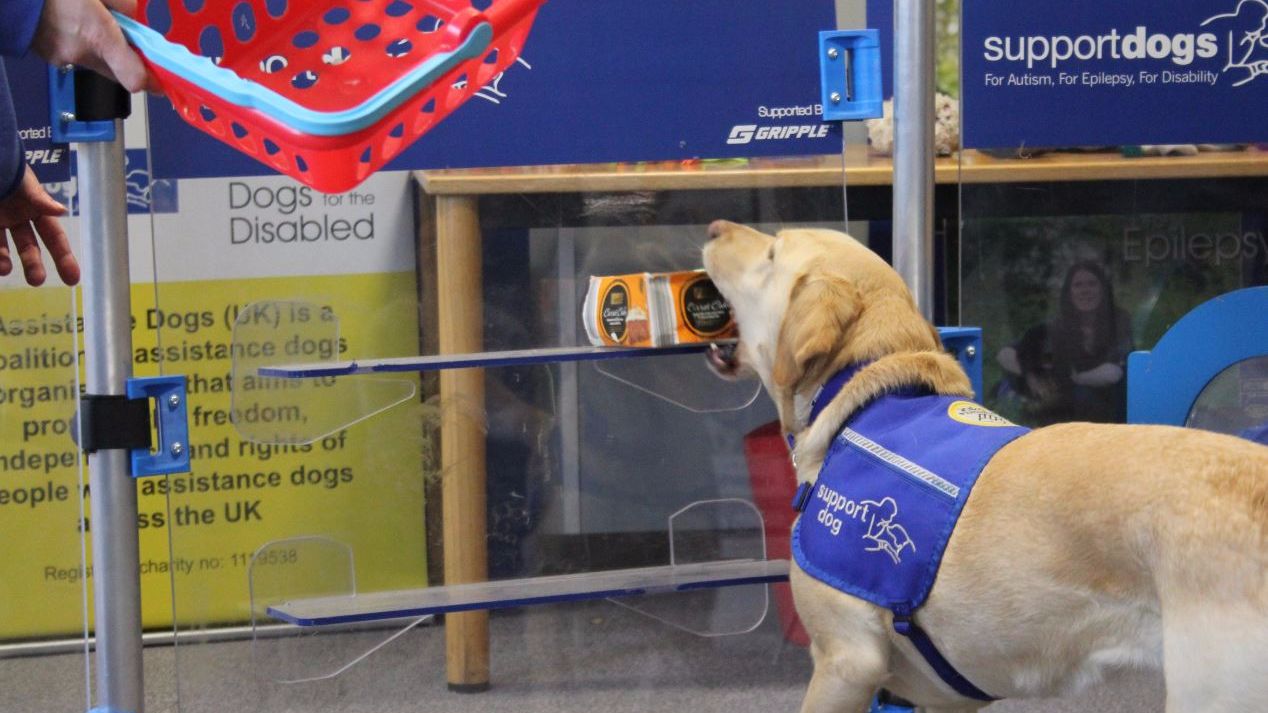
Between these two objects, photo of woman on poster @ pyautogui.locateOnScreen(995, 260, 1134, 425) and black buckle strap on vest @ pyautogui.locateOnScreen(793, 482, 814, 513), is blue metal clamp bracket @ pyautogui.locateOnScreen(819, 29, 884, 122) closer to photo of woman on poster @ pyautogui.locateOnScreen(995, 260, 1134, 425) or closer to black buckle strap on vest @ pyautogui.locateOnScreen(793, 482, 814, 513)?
black buckle strap on vest @ pyautogui.locateOnScreen(793, 482, 814, 513)

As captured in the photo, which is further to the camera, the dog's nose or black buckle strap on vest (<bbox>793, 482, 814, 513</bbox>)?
the dog's nose

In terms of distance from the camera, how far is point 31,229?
1.68 metres

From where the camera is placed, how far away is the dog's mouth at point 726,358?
78.8 inches

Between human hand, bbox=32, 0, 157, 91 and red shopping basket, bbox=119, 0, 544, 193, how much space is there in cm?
2

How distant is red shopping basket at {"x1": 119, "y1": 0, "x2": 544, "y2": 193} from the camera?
135 centimetres

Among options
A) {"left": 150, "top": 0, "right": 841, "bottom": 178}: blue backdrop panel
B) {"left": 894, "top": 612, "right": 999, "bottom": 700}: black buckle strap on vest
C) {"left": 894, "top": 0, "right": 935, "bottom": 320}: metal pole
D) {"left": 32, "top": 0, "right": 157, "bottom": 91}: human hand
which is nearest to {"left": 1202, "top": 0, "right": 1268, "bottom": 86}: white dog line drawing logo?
{"left": 894, "top": 0, "right": 935, "bottom": 320}: metal pole

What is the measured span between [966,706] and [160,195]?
4.65 feet

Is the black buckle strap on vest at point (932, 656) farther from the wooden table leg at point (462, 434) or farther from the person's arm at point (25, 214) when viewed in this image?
the person's arm at point (25, 214)

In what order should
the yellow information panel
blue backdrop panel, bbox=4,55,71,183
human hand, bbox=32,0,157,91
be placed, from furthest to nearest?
the yellow information panel → blue backdrop panel, bbox=4,55,71,183 → human hand, bbox=32,0,157,91

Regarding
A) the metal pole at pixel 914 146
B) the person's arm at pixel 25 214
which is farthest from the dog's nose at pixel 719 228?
the person's arm at pixel 25 214

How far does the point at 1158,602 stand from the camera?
1345 mm

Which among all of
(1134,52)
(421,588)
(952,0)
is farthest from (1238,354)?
(421,588)

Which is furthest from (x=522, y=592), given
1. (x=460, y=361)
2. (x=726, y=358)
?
(x=726, y=358)

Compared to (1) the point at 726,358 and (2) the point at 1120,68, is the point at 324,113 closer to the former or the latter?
(1) the point at 726,358
